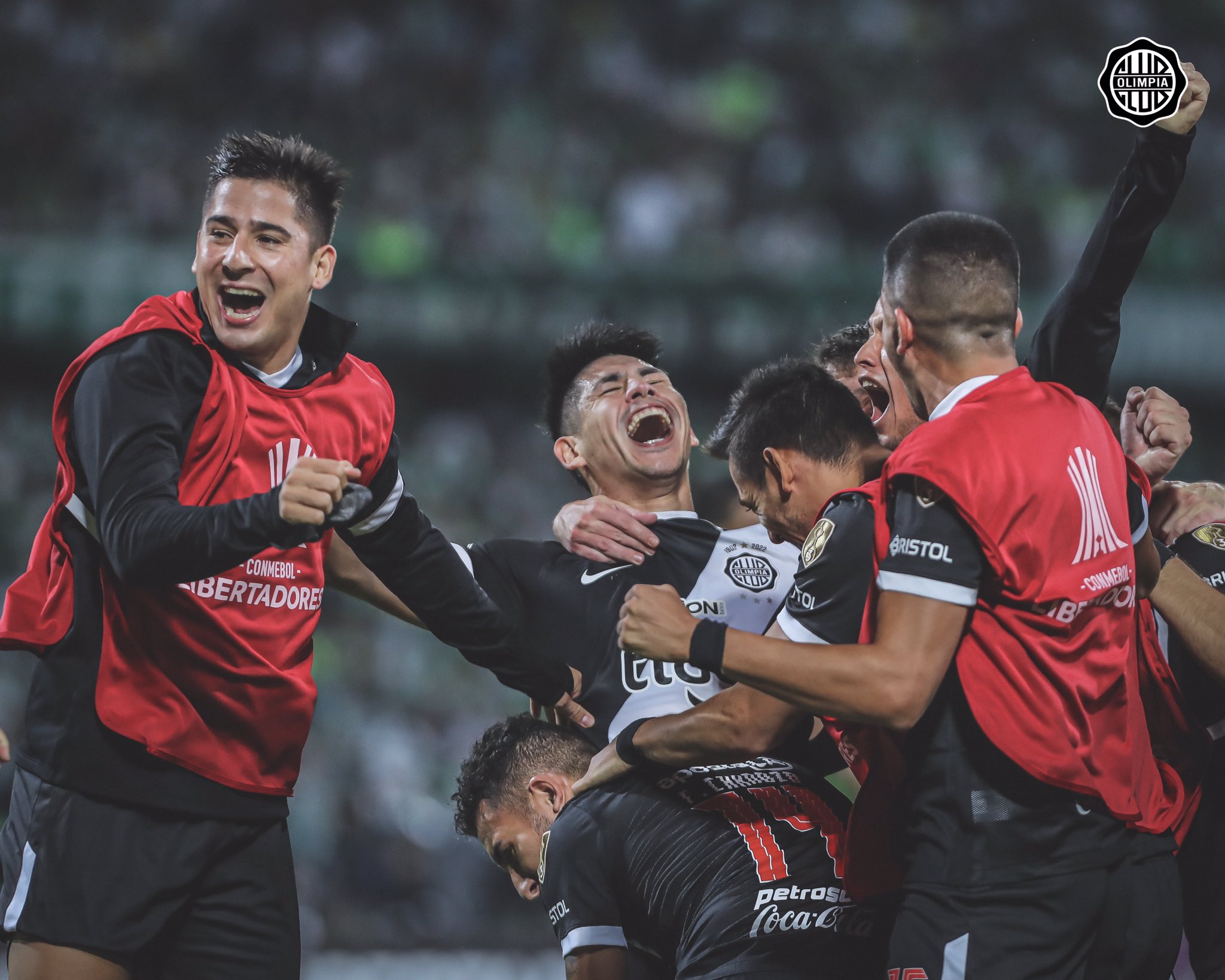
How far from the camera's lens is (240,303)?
317 cm

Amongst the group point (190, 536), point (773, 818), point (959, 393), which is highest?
point (959, 393)

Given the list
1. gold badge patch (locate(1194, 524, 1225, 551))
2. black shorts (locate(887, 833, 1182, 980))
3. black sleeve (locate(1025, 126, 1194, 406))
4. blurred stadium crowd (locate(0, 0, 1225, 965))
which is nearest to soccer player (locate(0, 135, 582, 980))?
black shorts (locate(887, 833, 1182, 980))

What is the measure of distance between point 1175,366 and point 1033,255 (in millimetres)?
1793

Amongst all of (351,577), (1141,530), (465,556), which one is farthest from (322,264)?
(1141,530)

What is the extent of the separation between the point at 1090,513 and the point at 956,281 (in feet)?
1.89

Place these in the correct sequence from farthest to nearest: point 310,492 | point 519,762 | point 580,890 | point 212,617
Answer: point 519,762
point 580,890
point 212,617
point 310,492

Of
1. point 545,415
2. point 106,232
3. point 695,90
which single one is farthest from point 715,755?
point 695,90

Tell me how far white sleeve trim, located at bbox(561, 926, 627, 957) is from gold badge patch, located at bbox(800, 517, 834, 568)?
3.78ft

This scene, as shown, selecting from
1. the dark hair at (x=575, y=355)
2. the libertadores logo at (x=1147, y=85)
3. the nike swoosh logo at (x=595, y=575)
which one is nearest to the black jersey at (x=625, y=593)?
the nike swoosh logo at (x=595, y=575)

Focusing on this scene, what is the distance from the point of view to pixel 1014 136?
48.4 ft

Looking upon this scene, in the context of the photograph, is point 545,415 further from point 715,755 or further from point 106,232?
point 106,232

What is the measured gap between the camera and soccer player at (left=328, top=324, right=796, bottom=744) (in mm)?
3945

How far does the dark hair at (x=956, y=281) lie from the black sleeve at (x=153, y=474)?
1.39m

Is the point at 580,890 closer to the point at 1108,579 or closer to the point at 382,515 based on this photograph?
the point at 382,515
